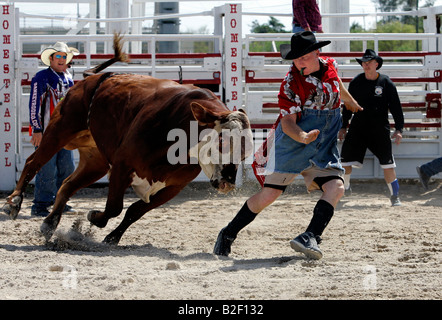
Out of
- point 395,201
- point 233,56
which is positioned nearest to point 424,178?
point 395,201

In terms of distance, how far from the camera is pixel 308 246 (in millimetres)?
4918

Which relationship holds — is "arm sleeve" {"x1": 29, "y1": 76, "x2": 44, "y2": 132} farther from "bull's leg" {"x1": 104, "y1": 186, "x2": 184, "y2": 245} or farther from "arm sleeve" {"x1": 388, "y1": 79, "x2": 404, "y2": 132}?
"arm sleeve" {"x1": 388, "y1": 79, "x2": 404, "y2": 132}

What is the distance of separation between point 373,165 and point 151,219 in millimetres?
3996

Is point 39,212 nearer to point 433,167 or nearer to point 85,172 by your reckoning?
point 85,172

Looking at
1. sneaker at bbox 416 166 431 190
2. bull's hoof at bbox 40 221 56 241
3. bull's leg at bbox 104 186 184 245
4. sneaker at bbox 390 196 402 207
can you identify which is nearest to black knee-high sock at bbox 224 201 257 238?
bull's leg at bbox 104 186 184 245

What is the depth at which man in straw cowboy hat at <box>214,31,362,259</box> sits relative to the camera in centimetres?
494

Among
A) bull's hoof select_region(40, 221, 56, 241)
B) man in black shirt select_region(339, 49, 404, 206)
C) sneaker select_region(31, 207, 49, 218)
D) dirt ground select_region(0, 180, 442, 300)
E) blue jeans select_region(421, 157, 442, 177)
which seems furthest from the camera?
blue jeans select_region(421, 157, 442, 177)

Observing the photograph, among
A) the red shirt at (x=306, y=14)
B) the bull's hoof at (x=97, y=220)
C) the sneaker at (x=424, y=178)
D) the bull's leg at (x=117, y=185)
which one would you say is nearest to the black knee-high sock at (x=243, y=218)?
the bull's leg at (x=117, y=185)

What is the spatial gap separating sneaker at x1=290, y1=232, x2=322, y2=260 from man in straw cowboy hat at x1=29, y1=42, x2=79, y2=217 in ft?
12.3

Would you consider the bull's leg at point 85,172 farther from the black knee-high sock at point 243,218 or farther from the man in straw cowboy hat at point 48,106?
the black knee-high sock at point 243,218

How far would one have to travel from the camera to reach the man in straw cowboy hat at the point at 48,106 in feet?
25.3

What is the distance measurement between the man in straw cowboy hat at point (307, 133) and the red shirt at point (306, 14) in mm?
3891
